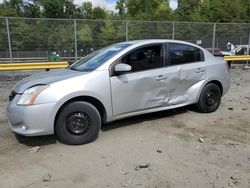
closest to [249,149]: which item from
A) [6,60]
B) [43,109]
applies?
[43,109]

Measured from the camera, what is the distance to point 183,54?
6.23 metres

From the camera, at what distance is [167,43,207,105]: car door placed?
6.00 metres

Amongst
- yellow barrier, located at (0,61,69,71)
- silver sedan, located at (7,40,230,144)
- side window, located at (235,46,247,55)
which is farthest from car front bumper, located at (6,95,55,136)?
side window, located at (235,46,247,55)

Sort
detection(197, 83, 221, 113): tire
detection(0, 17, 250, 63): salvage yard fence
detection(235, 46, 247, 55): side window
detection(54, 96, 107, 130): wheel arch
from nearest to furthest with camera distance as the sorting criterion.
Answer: detection(54, 96, 107, 130): wheel arch < detection(197, 83, 221, 113): tire < detection(0, 17, 250, 63): salvage yard fence < detection(235, 46, 247, 55): side window

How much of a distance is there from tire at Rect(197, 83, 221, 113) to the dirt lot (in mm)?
334

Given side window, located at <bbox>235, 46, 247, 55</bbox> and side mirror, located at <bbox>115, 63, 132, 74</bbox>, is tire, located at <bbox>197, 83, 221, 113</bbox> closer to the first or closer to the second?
side mirror, located at <bbox>115, 63, 132, 74</bbox>

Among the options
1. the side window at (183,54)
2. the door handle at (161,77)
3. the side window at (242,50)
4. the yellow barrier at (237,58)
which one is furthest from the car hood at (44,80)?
the side window at (242,50)

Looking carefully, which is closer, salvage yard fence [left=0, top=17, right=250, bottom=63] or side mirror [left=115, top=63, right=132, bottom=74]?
side mirror [left=115, top=63, right=132, bottom=74]

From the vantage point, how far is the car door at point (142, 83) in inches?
206

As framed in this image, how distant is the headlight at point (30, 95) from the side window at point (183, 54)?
2.58 metres

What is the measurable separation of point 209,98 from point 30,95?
3.78 metres

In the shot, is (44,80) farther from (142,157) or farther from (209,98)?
(209,98)

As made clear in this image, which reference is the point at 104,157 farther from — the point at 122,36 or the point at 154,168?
A: the point at 122,36

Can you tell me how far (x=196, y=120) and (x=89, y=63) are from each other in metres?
2.41
